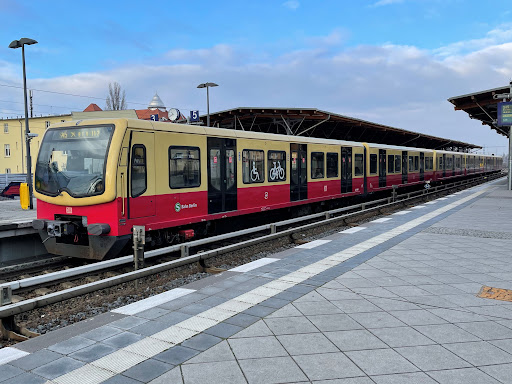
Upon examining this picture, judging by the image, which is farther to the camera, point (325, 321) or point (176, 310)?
point (176, 310)

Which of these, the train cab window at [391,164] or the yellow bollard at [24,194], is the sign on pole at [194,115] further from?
the yellow bollard at [24,194]

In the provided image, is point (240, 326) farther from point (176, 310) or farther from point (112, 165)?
point (112, 165)

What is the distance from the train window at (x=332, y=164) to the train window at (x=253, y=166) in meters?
4.37

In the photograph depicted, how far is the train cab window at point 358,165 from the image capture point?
18091mm

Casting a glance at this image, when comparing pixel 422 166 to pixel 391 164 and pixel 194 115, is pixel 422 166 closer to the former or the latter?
pixel 391 164

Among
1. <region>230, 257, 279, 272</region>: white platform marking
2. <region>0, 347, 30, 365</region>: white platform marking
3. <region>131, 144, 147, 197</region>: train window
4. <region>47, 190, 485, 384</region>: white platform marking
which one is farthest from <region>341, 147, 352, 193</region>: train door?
<region>0, 347, 30, 365</region>: white platform marking

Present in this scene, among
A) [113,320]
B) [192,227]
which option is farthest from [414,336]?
[192,227]

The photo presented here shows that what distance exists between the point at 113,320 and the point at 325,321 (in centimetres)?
239

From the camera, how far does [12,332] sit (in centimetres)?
455

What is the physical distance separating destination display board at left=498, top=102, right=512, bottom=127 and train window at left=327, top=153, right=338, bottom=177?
1311 centimetres

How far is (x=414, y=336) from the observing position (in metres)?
4.27

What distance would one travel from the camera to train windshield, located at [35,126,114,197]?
26.6 feet

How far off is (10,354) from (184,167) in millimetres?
6098

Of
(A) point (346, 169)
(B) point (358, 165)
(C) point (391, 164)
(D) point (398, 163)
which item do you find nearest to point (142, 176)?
(A) point (346, 169)
